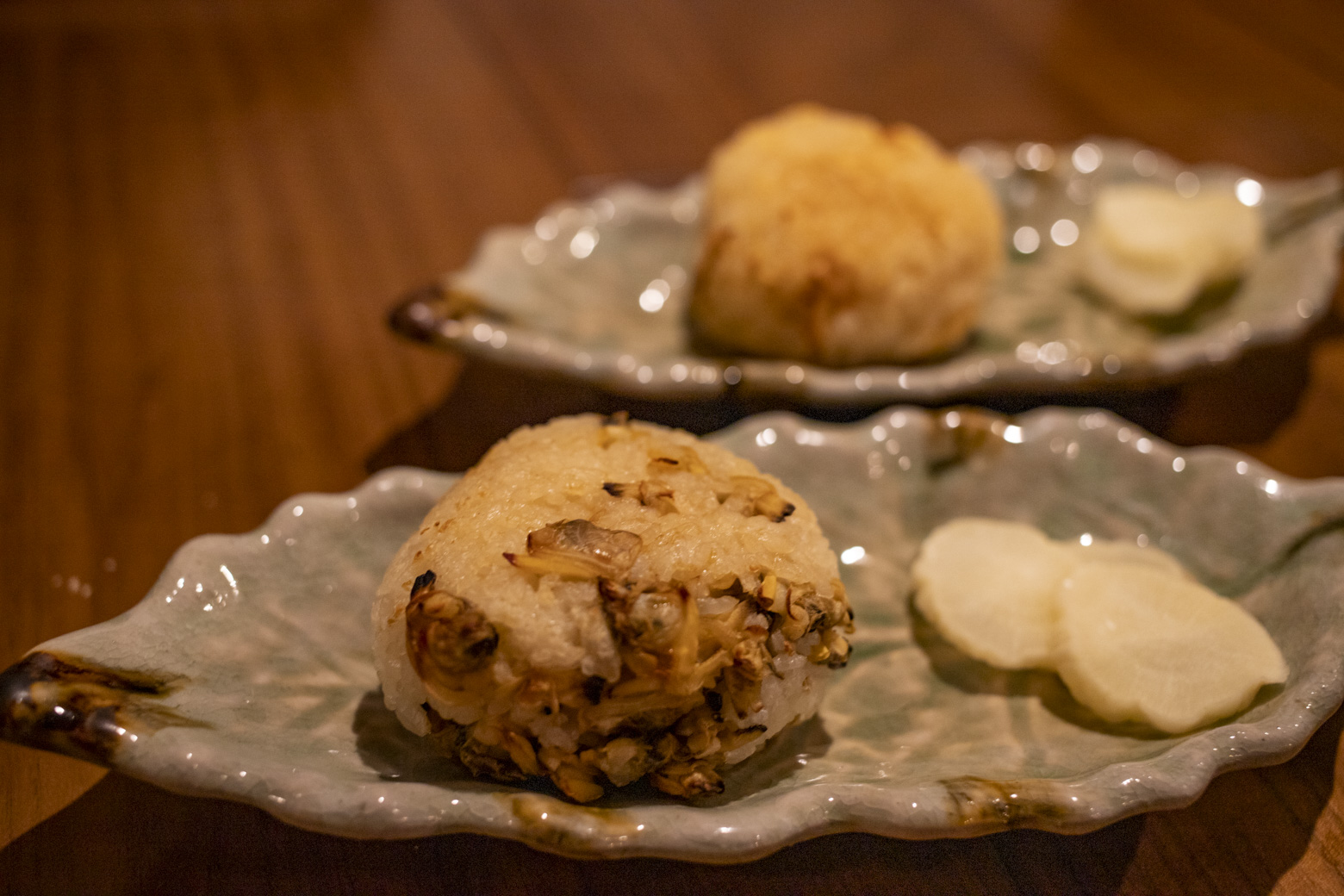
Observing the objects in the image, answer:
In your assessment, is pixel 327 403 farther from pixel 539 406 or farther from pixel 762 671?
pixel 762 671

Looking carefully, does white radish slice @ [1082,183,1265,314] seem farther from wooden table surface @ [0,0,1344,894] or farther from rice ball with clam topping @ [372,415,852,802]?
rice ball with clam topping @ [372,415,852,802]

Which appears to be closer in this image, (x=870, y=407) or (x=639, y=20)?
(x=870, y=407)

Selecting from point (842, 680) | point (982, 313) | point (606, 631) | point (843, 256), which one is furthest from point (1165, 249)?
point (606, 631)

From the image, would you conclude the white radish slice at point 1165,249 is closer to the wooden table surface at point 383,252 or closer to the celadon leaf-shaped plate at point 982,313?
the celadon leaf-shaped plate at point 982,313

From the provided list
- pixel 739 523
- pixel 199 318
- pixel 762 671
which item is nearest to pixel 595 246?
pixel 199 318

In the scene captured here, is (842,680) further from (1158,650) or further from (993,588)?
(1158,650)

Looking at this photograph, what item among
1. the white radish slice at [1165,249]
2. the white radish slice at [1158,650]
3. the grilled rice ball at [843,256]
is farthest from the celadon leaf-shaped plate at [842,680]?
the white radish slice at [1165,249]
